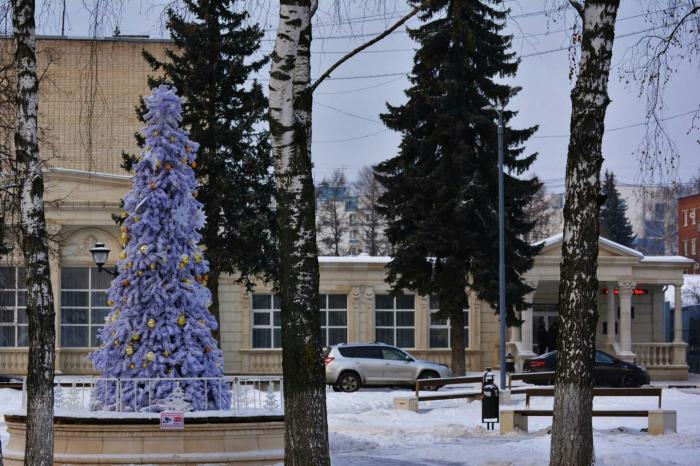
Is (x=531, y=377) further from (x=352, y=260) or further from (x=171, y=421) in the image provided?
(x=171, y=421)

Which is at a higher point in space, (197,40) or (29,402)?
(197,40)

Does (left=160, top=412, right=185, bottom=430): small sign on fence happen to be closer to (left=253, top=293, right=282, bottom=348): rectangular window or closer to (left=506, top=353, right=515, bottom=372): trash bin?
(left=253, top=293, right=282, bottom=348): rectangular window

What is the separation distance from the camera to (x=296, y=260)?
11836mm

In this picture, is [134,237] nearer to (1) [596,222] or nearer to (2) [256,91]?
(1) [596,222]

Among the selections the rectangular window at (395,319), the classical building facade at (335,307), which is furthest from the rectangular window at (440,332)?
the rectangular window at (395,319)

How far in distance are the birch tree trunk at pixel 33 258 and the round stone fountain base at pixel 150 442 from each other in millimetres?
3155

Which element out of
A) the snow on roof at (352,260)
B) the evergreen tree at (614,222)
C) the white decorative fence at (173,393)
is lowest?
the white decorative fence at (173,393)

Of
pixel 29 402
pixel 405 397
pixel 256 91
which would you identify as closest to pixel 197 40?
pixel 256 91

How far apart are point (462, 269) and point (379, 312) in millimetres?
7234

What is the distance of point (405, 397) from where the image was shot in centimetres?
2917

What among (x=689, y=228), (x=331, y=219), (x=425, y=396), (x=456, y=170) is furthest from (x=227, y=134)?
(x=689, y=228)

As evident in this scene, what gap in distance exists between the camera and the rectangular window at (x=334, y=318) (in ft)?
150

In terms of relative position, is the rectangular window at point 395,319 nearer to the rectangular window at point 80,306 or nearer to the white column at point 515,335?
the white column at point 515,335

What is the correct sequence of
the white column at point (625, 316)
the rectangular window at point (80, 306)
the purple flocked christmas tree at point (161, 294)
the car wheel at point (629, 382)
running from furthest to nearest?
the white column at point (625, 316) < the rectangular window at point (80, 306) < the car wheel at point (629, 382) < the purple flocked christmas tree at point (161, 294)
